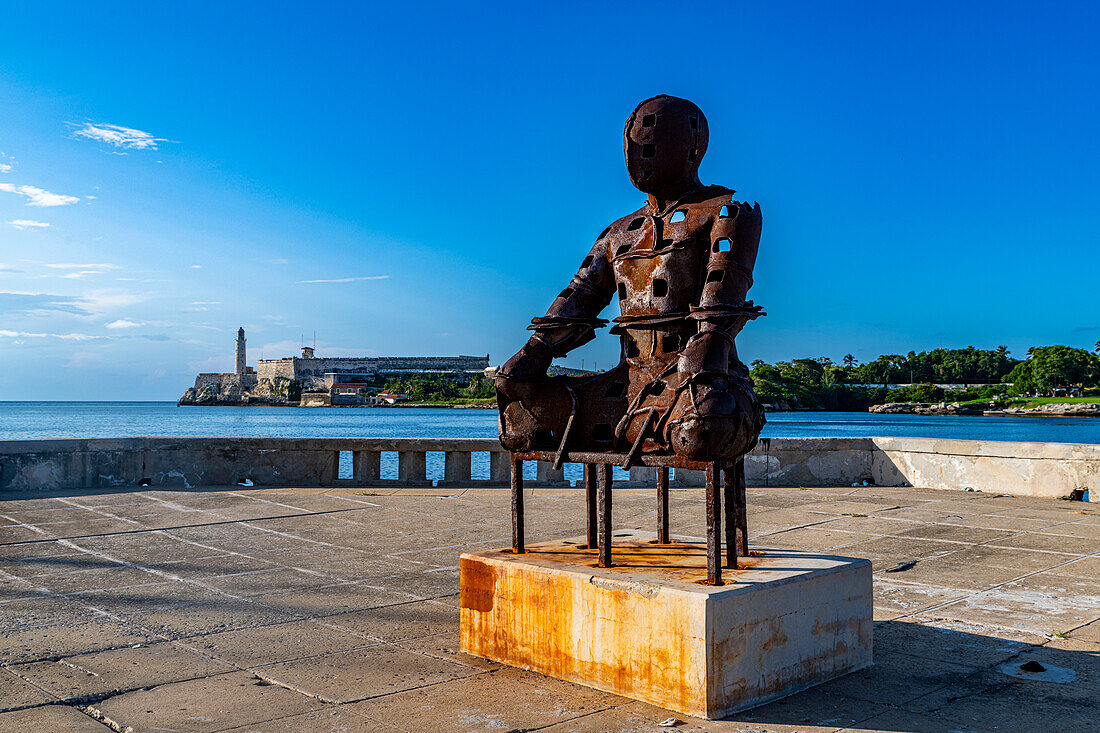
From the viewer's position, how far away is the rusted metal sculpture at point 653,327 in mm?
3898

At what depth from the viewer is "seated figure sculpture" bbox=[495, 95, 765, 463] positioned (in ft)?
12.9

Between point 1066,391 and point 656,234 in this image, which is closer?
point 656,234

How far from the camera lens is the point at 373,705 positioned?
3.56 metres

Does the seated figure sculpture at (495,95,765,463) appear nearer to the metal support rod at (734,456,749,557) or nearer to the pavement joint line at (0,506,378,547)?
the metal support rod at (734,456,749,557)

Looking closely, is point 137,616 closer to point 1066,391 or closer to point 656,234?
point 656,234

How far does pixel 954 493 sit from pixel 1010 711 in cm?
878

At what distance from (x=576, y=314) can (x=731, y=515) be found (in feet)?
4.42

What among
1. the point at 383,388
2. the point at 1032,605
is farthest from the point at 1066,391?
the point at 1032,605

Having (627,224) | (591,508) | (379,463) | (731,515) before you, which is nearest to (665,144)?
(627,224)

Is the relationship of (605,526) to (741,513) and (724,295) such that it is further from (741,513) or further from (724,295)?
(724,295)

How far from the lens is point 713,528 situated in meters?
3.72

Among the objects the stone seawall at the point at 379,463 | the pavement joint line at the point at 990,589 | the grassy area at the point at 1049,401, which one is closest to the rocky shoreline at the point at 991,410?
the grassy area at the point at 1049,401

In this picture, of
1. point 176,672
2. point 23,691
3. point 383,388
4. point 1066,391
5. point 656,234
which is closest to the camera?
point 23,691

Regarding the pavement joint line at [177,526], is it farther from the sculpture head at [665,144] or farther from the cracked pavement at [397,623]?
the sculpture head at [665,144]
